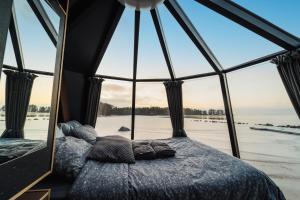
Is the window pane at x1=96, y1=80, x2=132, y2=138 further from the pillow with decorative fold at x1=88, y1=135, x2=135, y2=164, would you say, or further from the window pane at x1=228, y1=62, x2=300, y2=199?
the window pane at x1=228, y1=62, x2=300, y2=199

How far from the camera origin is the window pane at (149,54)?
370 cm

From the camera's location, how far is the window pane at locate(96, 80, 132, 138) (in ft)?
15.9

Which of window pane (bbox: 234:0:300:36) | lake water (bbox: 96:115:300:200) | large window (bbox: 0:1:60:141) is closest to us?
large window (bbox: 0:1:60:141)

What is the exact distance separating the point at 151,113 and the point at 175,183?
386cm

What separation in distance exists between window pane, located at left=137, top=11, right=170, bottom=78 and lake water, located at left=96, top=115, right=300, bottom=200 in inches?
52.5

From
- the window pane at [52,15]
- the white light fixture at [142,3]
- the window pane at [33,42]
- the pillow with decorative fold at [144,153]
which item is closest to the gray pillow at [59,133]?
the pillow with decorative fold at [144,153]

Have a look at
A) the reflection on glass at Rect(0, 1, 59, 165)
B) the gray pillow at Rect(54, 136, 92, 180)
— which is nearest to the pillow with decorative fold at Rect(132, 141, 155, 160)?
the gray pillow at Rect(54, 136, 92, 180)

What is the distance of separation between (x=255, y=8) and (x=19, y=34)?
10.2ft

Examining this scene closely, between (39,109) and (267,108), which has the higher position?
(267,108)

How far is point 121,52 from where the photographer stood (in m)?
4.34

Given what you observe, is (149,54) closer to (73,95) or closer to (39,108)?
(73,95)

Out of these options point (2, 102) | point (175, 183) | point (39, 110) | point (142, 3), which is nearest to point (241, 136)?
point (175, 183)

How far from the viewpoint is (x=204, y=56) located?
389cm

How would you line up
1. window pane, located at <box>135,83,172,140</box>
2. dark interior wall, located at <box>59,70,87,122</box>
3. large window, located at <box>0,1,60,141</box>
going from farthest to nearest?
window pane, located at <box>135,83,172,140</box>, dark interior wall, located at <box>59,70,87,122</box>, large window, located at <box>0,1,60,141</box>
